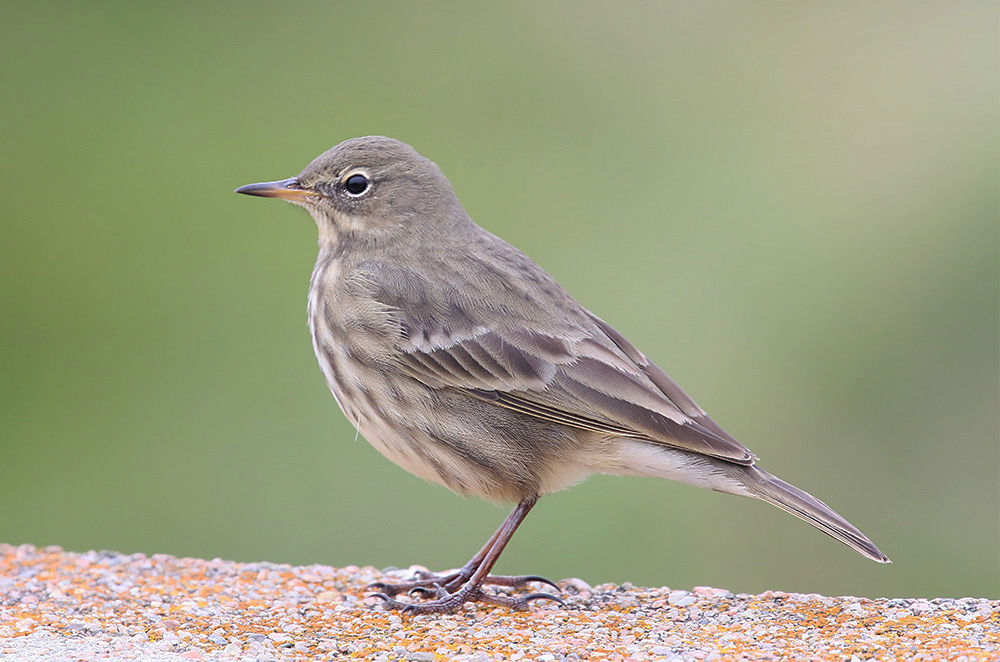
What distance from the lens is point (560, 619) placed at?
6.14m

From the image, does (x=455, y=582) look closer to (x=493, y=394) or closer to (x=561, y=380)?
(x=493, y=394)

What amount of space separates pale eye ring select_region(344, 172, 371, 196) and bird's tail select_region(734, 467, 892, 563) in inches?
113

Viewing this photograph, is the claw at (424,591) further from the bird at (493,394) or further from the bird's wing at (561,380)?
the bird's wing at (561,380)

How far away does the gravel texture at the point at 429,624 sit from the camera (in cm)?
532

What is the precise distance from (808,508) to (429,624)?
6.38 feet

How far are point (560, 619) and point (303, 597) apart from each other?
4.83ft

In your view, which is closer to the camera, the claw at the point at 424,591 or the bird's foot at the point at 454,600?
the bird's foot at the point at 454,600

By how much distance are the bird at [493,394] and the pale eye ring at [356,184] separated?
0.43 m

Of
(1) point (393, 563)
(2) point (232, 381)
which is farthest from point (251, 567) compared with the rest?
(2) point (232, 381)

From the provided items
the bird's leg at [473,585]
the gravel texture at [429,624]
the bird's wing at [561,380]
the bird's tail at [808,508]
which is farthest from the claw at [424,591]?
the bird's tail at [808,508]

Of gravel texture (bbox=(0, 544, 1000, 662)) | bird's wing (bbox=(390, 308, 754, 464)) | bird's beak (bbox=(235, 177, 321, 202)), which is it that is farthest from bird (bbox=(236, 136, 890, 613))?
bird's beak (bbox=(235, 177, 321, 202))

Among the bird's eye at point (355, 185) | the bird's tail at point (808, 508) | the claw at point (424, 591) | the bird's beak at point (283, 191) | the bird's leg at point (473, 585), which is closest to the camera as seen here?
the bird's tail at point (808, 508)

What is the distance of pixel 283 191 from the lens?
295 inches

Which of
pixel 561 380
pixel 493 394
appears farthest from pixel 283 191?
pixel 561 380
